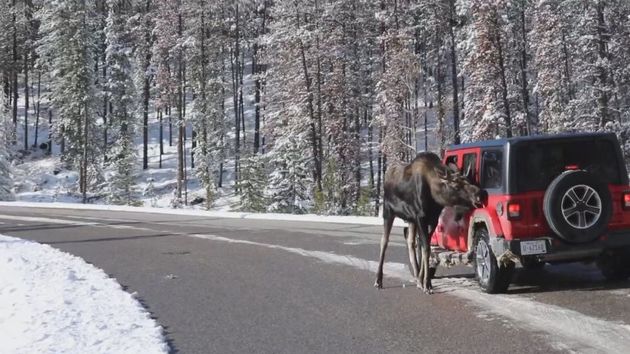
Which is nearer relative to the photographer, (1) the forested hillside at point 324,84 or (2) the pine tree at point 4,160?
(1) the forested hillside at point 324,84

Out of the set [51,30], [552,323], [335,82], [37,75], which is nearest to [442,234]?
[552,323]

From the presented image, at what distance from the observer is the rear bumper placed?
770 cm

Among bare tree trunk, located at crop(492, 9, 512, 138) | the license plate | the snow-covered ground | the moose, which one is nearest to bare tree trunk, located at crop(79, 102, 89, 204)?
the snow-covered ground

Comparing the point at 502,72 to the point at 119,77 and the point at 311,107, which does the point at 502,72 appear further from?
the point at 119,77

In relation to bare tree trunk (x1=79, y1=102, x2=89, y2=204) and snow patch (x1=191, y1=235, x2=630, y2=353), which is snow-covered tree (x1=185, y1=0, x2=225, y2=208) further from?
snow patch (x1=191, y1=235, x2=630, y2=353)

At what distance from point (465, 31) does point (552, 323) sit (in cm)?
3346

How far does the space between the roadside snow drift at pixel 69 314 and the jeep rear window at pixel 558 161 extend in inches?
180

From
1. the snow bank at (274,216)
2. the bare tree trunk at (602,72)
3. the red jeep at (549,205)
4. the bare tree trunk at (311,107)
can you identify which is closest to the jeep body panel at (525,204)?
the red jeep at (549,205)

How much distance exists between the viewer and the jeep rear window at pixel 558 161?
795cm

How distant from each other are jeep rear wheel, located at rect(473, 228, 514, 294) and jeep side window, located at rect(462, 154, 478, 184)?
0.73m

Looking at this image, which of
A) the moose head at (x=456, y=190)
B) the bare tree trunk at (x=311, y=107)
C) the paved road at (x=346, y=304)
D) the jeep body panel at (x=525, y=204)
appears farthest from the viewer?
the bare tree trunk at (x=311, y=107)

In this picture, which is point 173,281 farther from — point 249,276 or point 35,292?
point 35,292

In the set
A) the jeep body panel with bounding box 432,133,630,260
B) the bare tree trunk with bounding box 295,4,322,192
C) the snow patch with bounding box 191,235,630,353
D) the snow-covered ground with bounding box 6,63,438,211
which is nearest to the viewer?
the snow patch with bounding box 191,235,630,353

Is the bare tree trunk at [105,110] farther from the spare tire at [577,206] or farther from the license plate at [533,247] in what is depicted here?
the spare tire at [577,206]
